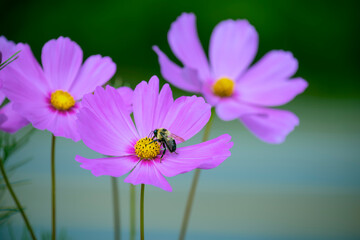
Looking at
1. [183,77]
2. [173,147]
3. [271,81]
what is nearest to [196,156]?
[173,147]

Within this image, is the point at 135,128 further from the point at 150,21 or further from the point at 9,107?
the point at 150,21

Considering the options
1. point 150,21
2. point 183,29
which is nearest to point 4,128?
point 183,29

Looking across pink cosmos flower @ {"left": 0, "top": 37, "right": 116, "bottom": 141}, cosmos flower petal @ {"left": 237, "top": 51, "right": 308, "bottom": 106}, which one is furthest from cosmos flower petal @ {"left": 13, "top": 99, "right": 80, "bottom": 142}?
cosmos flower petal @ {"left": 237, "top": 51, "right": 308, "bottom": 106}

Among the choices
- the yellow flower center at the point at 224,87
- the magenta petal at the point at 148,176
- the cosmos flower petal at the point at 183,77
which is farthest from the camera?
the yellow flower center at the point at 224,87

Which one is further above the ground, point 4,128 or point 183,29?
point 183,29

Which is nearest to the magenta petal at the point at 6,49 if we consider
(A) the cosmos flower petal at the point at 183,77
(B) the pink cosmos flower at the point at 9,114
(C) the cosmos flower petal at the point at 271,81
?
(B) the pink cosmos flower at the point at 9,114

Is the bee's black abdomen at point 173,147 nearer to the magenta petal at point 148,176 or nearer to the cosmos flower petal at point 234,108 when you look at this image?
the magenta petal at point 148,176
